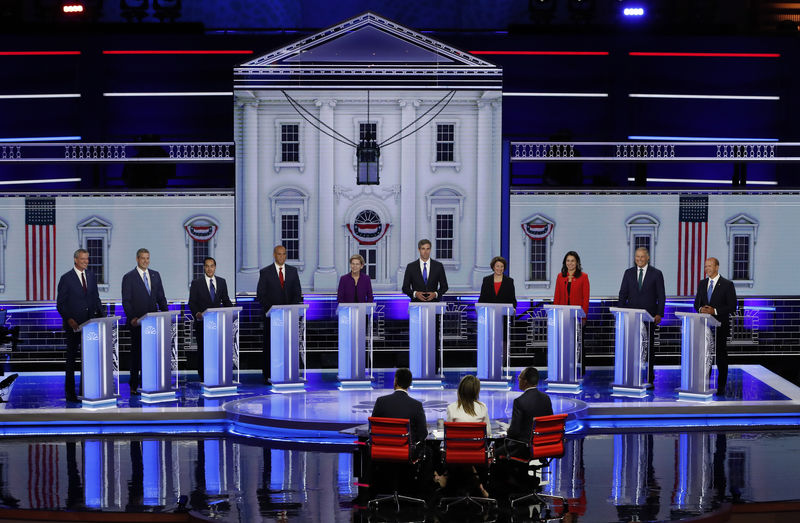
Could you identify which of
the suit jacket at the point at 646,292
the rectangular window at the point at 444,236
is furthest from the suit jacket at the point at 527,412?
the rectangular window at the point at 444,236

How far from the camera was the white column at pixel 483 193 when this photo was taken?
15.1m

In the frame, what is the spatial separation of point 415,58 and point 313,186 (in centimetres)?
224

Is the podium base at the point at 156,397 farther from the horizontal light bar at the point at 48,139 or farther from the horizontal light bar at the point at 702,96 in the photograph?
the horizontal light bar at the point at 702,96

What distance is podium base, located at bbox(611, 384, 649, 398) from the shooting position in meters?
11.7

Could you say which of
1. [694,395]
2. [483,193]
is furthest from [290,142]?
[694,395]

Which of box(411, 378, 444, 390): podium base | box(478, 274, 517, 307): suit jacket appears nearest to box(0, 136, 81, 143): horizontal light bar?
box(411, 378, 444, 390): podium base

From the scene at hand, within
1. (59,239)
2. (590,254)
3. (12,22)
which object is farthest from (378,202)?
(12,22)

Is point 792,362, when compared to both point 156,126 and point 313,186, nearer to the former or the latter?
point 313,186

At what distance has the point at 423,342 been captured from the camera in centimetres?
1198

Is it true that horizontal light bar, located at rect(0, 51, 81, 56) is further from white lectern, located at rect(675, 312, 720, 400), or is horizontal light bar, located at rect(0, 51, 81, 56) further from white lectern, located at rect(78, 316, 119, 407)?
white lectern, located at rect(675, 312, 720, 400)

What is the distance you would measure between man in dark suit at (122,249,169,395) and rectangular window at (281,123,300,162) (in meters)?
3.94

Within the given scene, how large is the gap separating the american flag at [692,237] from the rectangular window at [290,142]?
5.34 metres

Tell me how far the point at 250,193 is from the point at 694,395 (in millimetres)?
6671

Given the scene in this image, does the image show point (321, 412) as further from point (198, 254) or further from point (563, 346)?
point (198, 254)
